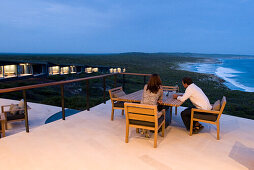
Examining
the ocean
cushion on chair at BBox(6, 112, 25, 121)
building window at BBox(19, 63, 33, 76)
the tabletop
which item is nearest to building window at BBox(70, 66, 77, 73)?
building window at BBox(19, 63, 33, 76)

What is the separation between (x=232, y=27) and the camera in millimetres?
81062

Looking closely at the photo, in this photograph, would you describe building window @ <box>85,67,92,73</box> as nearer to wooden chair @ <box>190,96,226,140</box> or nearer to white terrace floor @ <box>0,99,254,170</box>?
white terrace floor @ <box>0,99,254,170</box>

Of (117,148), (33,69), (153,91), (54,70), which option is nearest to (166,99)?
(153,91)

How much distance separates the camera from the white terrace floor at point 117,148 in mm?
2592

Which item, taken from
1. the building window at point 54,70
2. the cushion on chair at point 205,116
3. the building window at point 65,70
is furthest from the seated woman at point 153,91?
the building window at point 65,70

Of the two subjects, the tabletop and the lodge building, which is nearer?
the tabletop

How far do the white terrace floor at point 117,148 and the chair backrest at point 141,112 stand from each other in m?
0.46

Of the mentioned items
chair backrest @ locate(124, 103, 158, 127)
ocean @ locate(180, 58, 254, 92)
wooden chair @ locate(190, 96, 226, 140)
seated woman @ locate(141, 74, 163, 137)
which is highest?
seated woman @ locate(141, 74, 163, 137)

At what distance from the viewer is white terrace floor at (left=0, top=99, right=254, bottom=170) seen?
8.50ft

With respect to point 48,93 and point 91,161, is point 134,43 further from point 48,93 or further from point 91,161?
point 91,161

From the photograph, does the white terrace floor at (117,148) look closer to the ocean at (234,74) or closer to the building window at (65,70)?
the building window at (65,70)

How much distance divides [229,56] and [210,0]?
4572 inches

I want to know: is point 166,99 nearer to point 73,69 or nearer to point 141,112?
point 141,112

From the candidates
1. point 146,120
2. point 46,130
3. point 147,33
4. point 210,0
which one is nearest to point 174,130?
point 146,120
